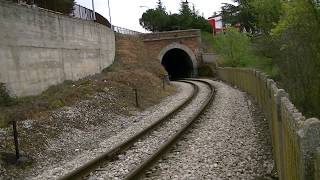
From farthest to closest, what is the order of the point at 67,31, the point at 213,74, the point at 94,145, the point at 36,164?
the point at 213,74, the point at 67,31, the point at 94,145, the point at 36,164

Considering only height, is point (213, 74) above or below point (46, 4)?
below

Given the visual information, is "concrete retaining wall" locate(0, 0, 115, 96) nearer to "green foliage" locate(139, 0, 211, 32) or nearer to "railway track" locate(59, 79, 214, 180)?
"railway track" locate(59, 79, 214, 180)

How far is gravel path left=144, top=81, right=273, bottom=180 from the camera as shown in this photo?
9.34 metres

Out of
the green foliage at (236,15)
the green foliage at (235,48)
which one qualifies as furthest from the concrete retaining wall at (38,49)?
the green foliage at (236,15)

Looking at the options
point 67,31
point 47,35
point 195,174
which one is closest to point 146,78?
point 67,31

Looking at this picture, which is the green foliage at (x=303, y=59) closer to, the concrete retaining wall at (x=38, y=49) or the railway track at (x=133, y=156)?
the railway track at (x=133, y=156)

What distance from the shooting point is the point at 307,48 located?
18859 mm

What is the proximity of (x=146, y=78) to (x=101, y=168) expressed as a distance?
852 inches

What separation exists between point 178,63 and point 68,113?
171 ft

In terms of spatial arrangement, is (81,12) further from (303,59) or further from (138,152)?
(138,152)

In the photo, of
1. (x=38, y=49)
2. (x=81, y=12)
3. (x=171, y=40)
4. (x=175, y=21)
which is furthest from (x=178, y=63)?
(x=38, y=49)

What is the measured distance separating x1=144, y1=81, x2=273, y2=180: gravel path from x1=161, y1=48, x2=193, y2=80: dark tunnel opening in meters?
45.3

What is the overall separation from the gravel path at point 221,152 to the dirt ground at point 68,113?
3.24m

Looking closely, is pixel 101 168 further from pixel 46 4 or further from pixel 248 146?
pixel 46 4
